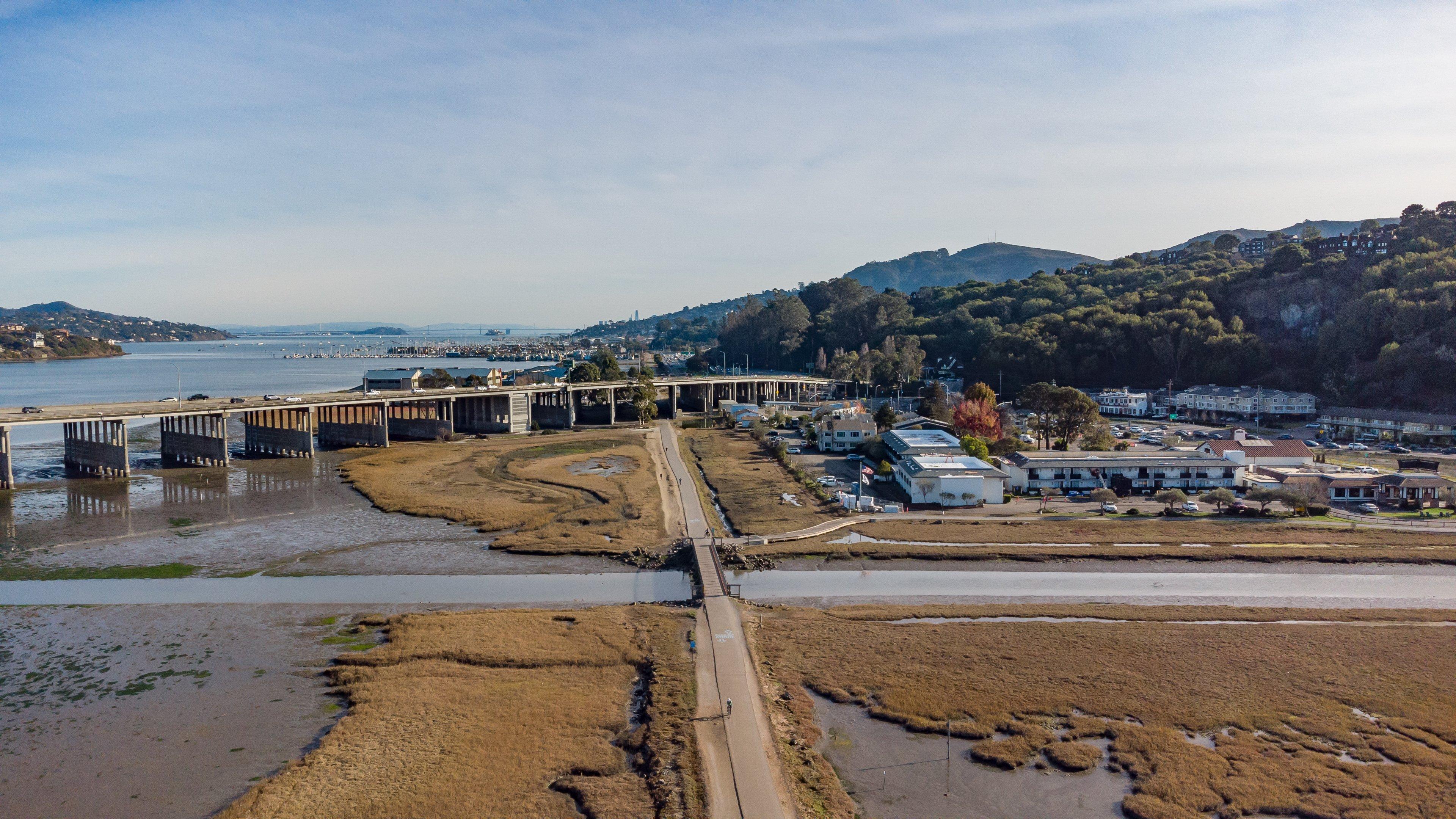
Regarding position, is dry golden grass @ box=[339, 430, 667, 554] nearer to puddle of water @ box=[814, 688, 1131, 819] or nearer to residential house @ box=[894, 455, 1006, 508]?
residential house @ box=[894, 455, 1006, 508]

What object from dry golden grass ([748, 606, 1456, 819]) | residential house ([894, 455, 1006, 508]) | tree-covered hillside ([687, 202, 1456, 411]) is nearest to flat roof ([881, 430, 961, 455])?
A: residential house ([894, 455, 1006, 508])

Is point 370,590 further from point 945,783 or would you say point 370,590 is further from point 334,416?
point 334,416

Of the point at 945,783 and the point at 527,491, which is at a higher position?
the point at 527,491

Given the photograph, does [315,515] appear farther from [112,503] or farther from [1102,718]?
[1102,718]

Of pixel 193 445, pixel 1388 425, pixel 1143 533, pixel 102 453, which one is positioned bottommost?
pixel 1143 533

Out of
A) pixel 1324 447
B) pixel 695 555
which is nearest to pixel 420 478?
pixel 695 555

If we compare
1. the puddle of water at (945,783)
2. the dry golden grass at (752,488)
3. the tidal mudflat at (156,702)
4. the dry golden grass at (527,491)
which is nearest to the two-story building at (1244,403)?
the dry golden grass at (752,488)

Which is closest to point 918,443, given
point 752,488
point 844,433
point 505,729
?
point 844,433
